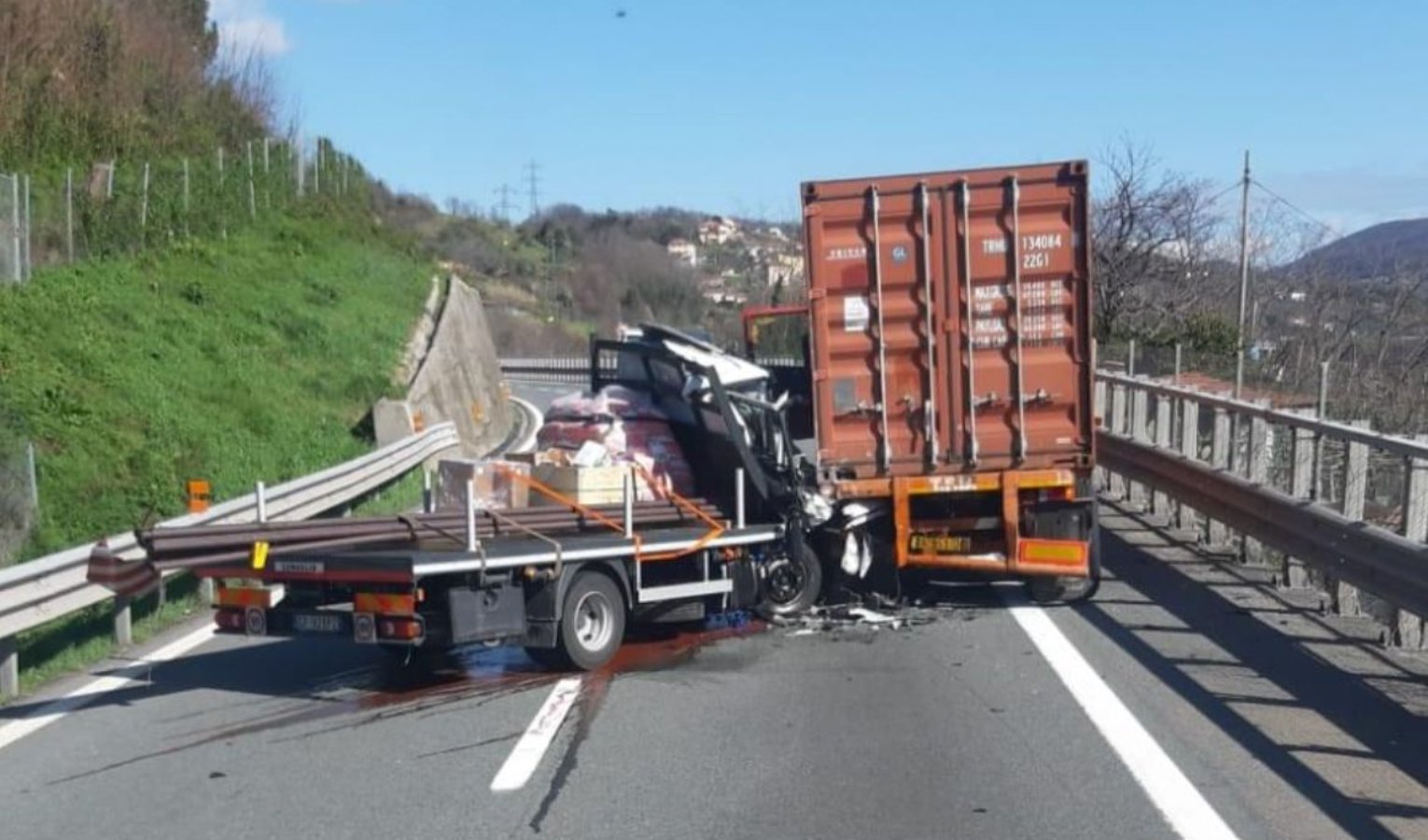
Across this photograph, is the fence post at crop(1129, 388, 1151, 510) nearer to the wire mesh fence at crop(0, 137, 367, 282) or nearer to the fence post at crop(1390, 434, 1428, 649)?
the fence post at crop(1390, 434, 1428, 649)

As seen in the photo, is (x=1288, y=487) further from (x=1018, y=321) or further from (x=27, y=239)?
(x=27, y=239)

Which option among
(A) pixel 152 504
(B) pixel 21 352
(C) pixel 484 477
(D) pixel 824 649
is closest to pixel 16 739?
(C) pixel 484 477

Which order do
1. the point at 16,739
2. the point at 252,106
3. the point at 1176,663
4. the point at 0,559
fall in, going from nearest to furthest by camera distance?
the point at 16,739 → the point at 1176,663 → the point at 0,559 → the point at 252,106

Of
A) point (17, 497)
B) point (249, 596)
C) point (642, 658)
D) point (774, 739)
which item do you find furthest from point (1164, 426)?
point (17, 497)

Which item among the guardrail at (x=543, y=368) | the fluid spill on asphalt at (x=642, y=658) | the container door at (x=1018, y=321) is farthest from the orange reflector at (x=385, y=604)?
the guardrail at (x=543, y=368)

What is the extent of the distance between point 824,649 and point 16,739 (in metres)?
4.93

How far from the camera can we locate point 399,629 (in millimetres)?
9367

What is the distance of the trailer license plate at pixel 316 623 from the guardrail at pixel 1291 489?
5972mm

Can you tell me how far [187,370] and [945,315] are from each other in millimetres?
14382

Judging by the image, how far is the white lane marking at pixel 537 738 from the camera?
7664mm

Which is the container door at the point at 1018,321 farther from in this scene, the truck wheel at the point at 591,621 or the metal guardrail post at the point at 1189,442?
the metal guardrail post at the point at 1189,442

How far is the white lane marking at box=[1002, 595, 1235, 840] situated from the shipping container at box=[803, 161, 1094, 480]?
173 centimetres

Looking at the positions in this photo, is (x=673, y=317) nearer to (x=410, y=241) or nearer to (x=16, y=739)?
(x=410, y=241)

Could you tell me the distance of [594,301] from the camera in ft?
230
